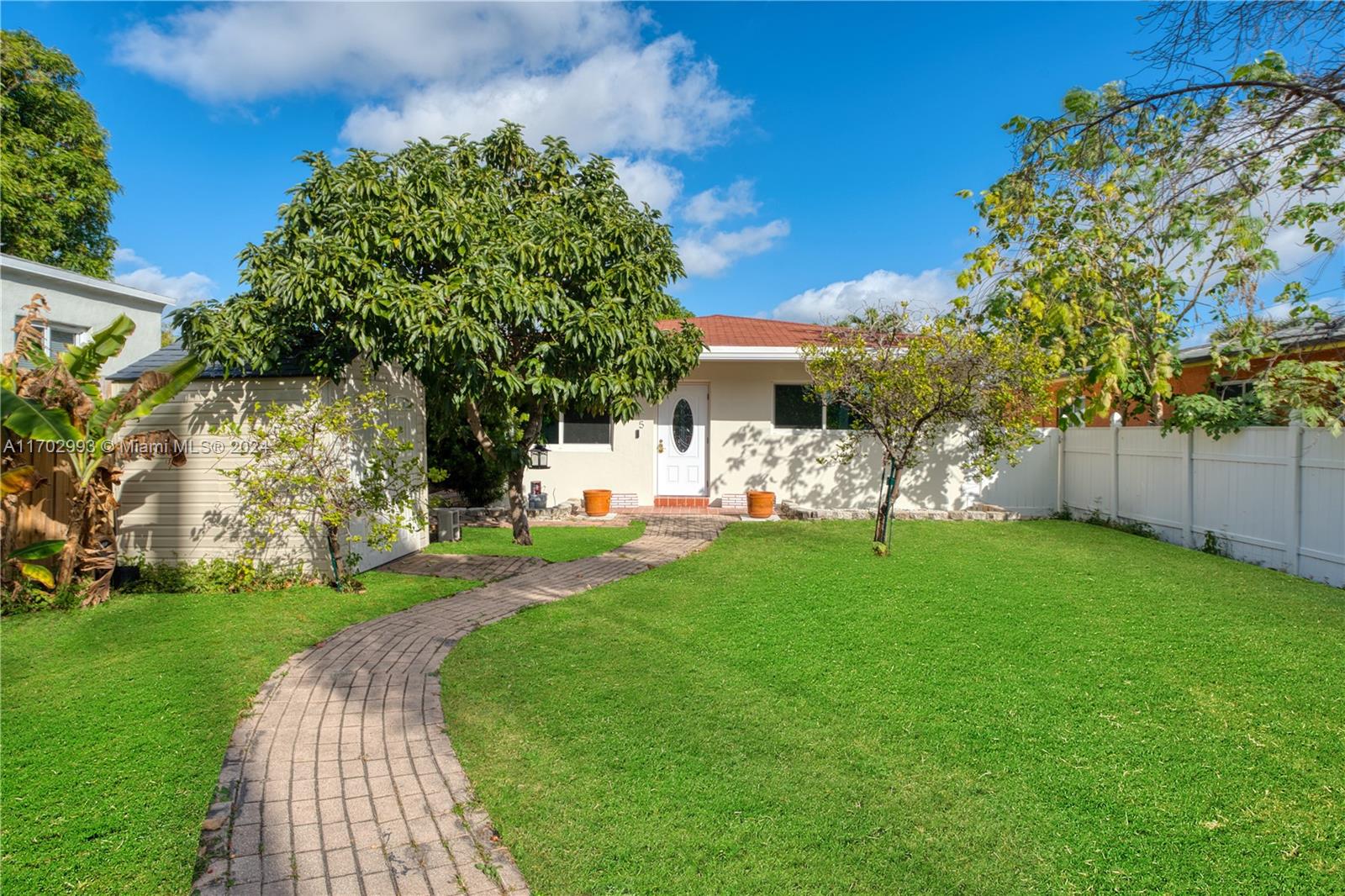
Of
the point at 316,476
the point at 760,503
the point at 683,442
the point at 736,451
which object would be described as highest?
the point at 683,442

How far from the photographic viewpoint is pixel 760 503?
13.2 m

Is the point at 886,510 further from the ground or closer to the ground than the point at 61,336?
closer to the ground

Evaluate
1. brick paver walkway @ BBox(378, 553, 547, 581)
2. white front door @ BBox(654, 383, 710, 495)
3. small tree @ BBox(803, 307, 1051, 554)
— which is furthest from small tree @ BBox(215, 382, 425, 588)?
white front door @ BBox(654, 383, 710, 495)

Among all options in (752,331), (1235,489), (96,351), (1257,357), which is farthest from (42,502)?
(1257,357)

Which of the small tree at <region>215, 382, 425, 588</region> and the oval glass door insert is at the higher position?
the oval glass door insert

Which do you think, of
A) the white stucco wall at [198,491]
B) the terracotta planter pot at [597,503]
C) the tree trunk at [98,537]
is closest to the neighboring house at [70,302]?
the white stucco wall at [198,491]

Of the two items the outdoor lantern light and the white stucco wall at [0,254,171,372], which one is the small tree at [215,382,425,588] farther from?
the outdoor lantern light

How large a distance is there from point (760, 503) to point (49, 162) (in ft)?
69.2

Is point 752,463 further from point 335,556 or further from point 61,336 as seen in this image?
point 61,336

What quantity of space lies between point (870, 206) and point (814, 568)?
8.74 m

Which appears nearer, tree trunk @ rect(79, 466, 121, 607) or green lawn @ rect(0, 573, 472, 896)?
green lawn @ rect(0, 573, 472, 896)

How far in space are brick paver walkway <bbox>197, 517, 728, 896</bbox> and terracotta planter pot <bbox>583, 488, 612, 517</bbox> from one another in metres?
7.41

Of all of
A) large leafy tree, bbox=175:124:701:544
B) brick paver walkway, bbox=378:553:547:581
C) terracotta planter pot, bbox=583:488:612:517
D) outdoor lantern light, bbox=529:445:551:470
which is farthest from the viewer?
outdoor lantern light, bbox=529:445:551:470

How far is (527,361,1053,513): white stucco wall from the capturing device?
1426 centimetres
